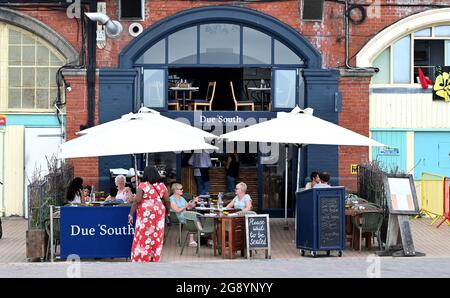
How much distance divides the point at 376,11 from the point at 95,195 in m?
8.19

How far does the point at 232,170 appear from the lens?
918 inches

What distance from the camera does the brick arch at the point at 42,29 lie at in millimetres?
23125

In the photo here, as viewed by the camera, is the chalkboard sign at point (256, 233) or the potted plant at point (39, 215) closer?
the potted plant at point (39, 215)

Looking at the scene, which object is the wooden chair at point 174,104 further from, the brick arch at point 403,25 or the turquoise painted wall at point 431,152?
the turquoise painted wall at point 431,152

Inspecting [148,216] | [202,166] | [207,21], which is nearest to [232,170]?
[202,166]

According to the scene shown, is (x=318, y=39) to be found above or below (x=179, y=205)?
above

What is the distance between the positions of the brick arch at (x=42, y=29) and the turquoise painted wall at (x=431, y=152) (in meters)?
8.50

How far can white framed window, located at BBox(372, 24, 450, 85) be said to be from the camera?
2364 centimetres

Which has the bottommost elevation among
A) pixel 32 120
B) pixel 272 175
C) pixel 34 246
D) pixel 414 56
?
pixel 34 246

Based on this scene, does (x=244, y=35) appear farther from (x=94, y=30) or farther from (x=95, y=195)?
(x=95, y=195)

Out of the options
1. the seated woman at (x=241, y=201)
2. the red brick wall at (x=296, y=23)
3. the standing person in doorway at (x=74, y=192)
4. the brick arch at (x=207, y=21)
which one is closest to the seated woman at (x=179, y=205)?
the seated woman at (x=241, y=201)

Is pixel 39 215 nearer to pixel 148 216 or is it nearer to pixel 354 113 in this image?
pixel 148 216

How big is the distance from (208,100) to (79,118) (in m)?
3.09

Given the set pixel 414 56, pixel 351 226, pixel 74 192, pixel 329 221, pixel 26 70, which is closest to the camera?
pixel 329 221
